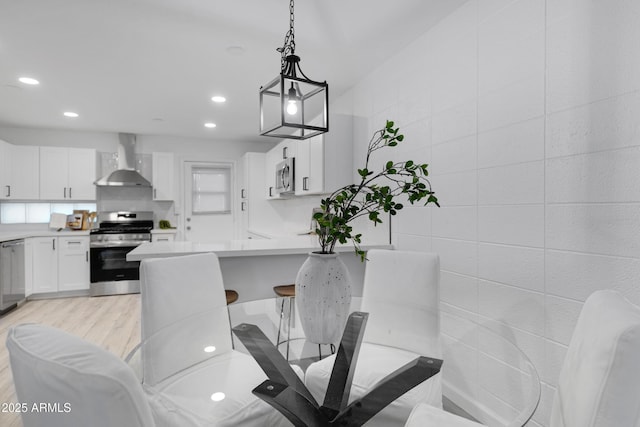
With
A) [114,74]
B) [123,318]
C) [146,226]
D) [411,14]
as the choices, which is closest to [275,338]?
[411,14]

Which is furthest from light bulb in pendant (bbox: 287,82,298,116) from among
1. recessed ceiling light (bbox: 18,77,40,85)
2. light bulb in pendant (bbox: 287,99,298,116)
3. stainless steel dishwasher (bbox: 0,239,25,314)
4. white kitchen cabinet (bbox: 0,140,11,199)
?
white kitchen cabinet (bbox: 0,140,11,199)

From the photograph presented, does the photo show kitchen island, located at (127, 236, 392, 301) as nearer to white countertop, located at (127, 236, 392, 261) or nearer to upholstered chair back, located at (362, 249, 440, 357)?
white countertop, located at (127, 236, 392, 261)

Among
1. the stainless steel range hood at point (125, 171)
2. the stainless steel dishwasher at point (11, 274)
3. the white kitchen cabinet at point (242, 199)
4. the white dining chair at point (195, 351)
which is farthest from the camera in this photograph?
the white kitchen cabinet at point (242, 199)

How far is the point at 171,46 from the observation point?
2.73 metres

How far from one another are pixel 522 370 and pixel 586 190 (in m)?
0.91

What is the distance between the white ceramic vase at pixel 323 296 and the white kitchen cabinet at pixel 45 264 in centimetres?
523

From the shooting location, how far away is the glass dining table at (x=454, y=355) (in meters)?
1.48

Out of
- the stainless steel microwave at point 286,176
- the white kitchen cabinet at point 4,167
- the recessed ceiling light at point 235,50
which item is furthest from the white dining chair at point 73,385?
the white kitchen cabinet at point 4,167

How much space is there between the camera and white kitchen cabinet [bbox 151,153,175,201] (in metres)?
5.73

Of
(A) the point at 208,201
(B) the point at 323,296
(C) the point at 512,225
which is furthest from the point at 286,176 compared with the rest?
(B) the point at 323,296

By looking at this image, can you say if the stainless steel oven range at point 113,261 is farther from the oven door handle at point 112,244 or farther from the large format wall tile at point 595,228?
the large format wall tile at point 595,228

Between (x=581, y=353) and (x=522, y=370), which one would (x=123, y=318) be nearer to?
(x=522, y=370)

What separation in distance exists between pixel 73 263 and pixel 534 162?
5774 millimetres

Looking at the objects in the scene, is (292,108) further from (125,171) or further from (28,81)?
(125,171)
